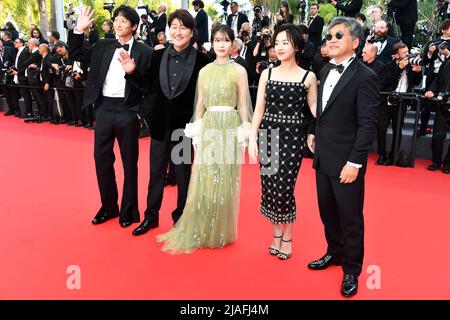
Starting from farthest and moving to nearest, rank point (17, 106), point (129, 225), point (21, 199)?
point (17, 106) → point (21, 199) → point (129, 225)

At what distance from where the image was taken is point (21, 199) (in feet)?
13.8

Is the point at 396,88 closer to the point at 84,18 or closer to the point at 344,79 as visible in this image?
the point at 344,79

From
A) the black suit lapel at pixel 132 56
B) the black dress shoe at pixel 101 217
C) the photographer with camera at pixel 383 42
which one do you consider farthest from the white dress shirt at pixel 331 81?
the photographer with camera at pixel 383 42

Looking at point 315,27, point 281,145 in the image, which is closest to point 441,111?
point 315,27

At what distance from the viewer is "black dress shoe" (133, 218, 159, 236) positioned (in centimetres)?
340

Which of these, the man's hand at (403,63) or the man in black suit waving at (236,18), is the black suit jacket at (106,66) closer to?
the man's hand at (403,63)

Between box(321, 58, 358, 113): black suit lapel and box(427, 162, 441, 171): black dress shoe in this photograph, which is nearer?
box(321, 58, 358, 113): black suit lapel

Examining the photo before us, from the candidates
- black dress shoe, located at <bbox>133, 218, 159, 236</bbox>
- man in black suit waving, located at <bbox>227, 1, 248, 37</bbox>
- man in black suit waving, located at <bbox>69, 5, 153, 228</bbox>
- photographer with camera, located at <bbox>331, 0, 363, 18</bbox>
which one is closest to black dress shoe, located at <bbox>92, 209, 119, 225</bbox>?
man in black suit waving, located at <bbox>69, 5, 153, 228</bbox>

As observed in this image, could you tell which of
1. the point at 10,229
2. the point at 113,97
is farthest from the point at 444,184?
the point at 10,229

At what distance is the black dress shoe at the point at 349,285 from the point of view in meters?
2.52

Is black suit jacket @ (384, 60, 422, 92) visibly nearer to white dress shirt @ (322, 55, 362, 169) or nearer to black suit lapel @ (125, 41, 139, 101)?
white dress shirt @ (322, 55, 362, 169)

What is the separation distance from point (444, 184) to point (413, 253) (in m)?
2.19

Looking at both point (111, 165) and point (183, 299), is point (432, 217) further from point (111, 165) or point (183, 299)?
point (111, 165)

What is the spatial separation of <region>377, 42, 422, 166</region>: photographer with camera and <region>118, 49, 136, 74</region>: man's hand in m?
3.85
